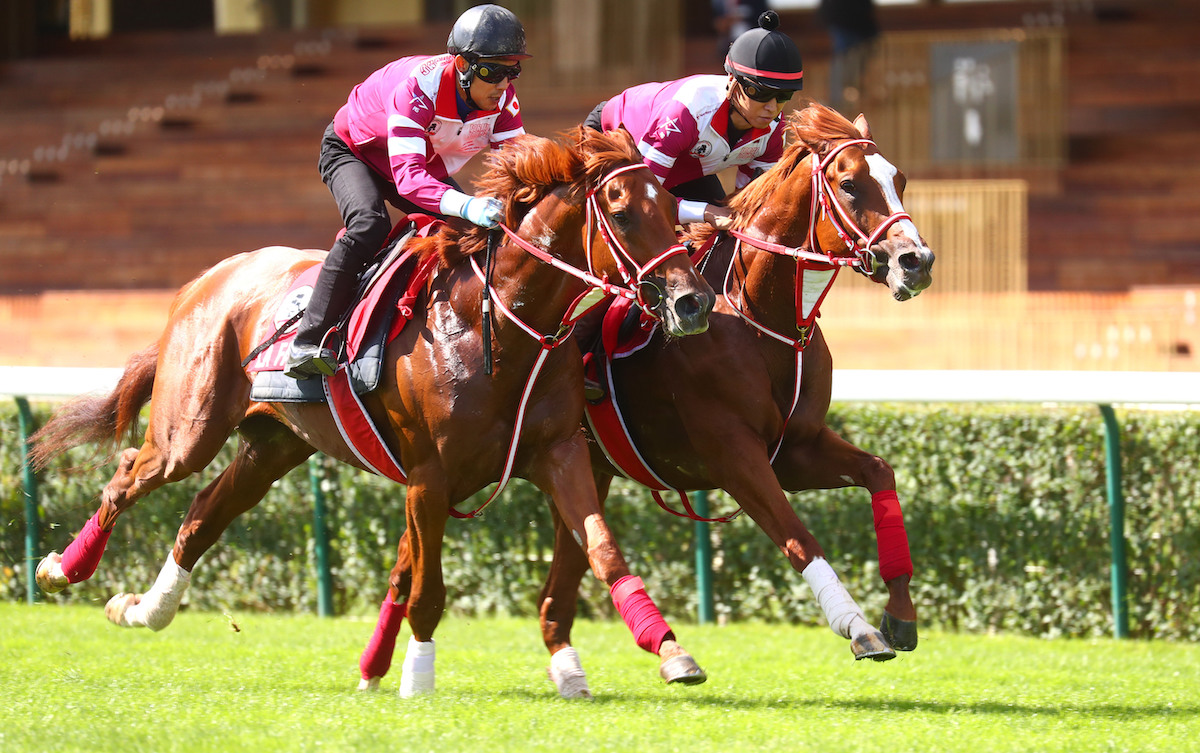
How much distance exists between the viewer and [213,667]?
577 centimetres

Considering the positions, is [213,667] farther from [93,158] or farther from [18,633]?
[93,158]

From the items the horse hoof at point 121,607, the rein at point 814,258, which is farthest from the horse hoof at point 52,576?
the rein at point 814,258

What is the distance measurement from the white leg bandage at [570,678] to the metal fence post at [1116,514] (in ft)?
9.45

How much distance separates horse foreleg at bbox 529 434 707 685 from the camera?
13.7 feet

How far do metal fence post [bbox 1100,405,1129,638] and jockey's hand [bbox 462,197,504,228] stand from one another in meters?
3.37

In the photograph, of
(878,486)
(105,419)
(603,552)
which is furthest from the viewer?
(105,419)

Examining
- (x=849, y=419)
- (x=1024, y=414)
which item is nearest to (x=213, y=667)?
(x=849, y=419)

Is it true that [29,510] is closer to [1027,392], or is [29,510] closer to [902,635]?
[902,635]

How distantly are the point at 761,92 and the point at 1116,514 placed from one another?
9.43 ft

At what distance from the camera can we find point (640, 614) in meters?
Result: 4.24

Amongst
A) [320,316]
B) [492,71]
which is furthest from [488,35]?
[320,316]

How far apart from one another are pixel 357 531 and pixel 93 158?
1030 centimetres

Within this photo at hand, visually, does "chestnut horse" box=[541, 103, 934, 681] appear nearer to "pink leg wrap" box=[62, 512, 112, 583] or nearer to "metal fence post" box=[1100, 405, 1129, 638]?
"metal fence post" box=[1100, 405, 1129, 638]

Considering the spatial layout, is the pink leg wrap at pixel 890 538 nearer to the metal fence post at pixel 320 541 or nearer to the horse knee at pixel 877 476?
the horse knee at pixel 877 476
